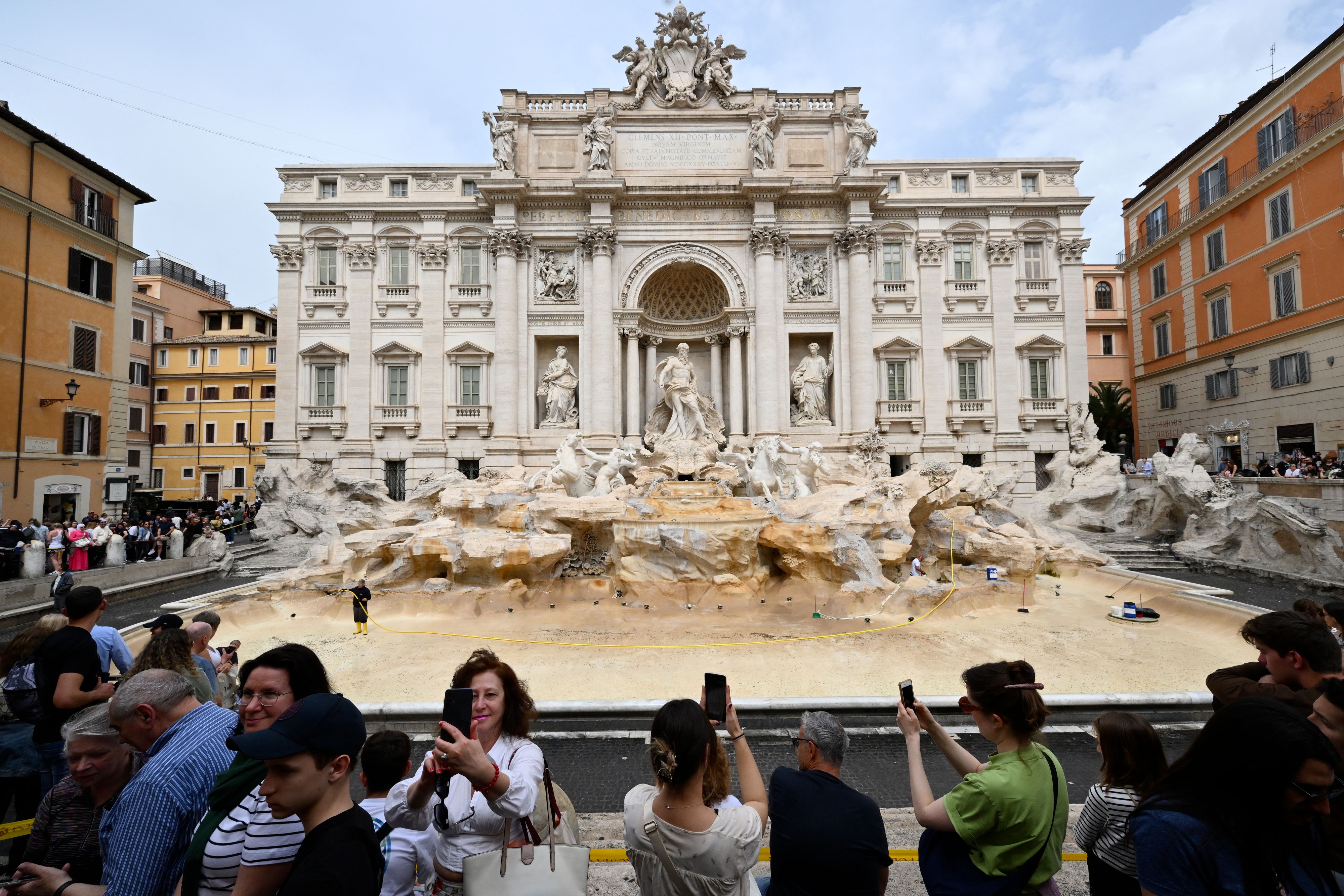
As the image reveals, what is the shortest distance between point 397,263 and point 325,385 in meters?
5.61

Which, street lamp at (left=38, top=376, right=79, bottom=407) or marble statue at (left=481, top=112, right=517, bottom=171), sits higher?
marble statue at (left=481, top=112, right=517, bottom=171)

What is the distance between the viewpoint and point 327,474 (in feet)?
72.0

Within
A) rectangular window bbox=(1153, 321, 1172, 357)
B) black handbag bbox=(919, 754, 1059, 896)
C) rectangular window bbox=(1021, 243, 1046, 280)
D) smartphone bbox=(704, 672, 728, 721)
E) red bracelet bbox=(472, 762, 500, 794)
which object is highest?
rectangular window bbox=(1021, 243, 1046, 280)

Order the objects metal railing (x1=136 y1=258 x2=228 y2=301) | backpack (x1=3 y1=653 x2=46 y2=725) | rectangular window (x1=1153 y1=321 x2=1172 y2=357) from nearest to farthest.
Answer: backpack (x1=3 y1=653 x2=46 y2=725) → rectangular window (x1=1153 y1=321 x2=1172 y2=357) → metal railing (x1=136 y1=258 x2=228 y2=301)

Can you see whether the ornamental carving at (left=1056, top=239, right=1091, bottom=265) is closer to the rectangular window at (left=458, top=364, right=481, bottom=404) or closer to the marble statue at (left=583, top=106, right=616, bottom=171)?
the marble statue at (left=583, top=106, right=616, bottom=171)

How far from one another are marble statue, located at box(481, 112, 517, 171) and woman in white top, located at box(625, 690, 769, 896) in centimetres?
2400

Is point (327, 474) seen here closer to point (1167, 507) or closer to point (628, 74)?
point (628, 74)

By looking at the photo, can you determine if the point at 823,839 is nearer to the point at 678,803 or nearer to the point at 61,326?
the point at 678,803

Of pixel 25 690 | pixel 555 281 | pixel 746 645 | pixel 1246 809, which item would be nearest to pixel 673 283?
pixel 555 281

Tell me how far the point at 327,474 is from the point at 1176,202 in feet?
122

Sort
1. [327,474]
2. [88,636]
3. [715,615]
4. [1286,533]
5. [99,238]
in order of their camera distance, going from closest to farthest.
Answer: [88,636], [715,615], [1286,533], [99,238], [327,474]

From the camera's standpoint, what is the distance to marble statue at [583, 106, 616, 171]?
2200 cm

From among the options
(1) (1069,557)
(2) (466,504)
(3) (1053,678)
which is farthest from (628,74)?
(3) (1053,678)

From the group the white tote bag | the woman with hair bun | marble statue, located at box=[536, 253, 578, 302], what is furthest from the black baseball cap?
marble statue, located at box=[536, 253, 578, 302]
